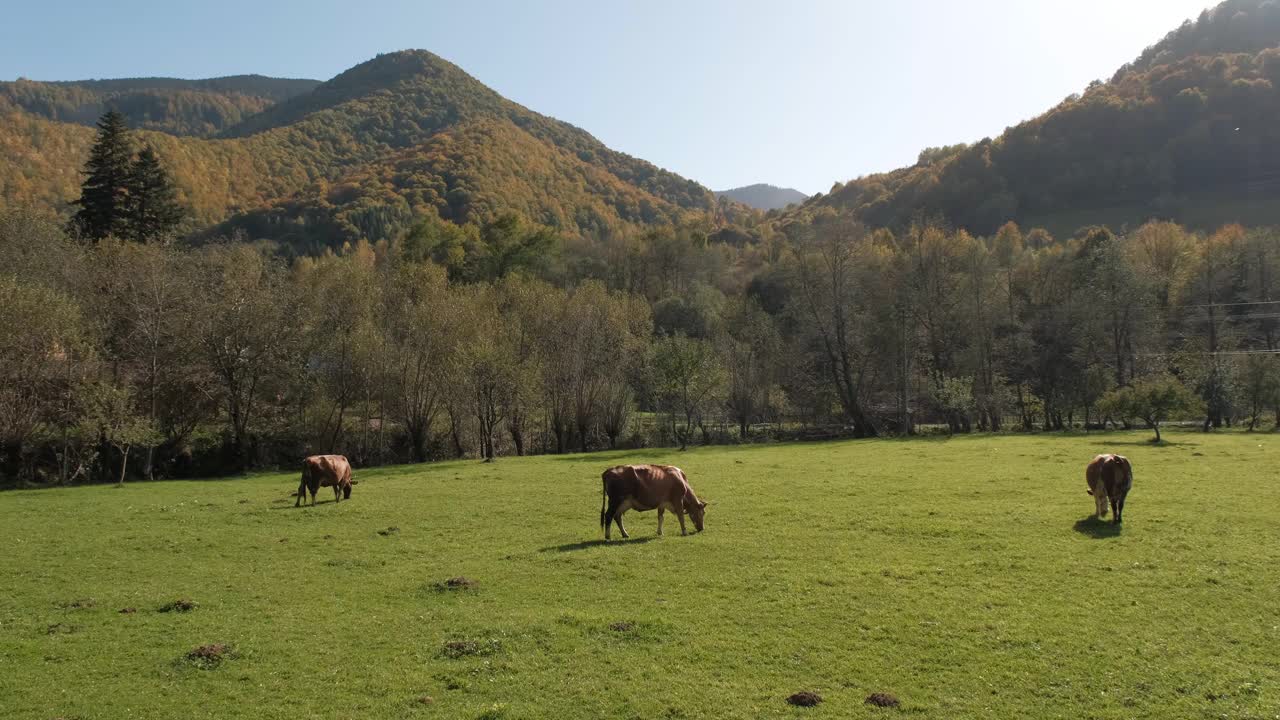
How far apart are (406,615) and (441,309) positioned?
37.0m

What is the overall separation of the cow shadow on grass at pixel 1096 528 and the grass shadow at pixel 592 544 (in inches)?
416

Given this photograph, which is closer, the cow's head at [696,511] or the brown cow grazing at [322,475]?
the cow's head at [696,511]

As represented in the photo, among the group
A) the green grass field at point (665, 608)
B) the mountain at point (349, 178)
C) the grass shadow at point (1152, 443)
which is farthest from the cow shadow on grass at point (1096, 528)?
the mountain at point (349, 178)

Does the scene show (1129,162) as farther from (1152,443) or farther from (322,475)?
(322,475)

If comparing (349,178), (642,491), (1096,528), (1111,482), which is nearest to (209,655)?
(642,491)

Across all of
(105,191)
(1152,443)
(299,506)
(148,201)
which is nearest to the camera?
(299,506)

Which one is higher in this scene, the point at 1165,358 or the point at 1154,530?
the point at 1165,358

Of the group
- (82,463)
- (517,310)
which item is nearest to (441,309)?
(517,310)

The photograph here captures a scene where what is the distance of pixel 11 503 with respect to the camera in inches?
1088

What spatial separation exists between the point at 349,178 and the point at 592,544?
440 feet

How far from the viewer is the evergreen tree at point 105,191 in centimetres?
6066

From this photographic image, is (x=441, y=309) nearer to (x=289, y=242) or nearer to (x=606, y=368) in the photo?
(x=606, y=368)

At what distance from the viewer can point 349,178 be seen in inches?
5344

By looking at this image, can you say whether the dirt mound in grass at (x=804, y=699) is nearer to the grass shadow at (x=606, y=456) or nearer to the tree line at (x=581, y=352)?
the grass shadow at (x=606, y=456)
